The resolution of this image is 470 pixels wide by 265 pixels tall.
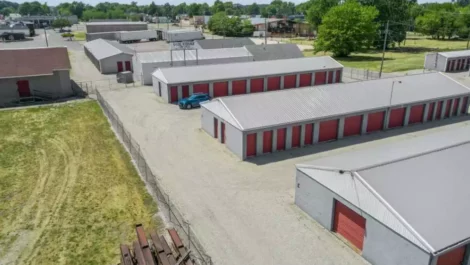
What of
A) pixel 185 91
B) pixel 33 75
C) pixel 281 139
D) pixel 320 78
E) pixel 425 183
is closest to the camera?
pixel 425 183

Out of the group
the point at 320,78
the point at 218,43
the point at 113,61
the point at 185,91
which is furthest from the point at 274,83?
the point at 218,43

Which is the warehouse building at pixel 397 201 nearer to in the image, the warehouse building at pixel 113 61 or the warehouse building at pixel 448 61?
the warehouse building at pixel 448 61

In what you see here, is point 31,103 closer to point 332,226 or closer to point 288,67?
point 288,67

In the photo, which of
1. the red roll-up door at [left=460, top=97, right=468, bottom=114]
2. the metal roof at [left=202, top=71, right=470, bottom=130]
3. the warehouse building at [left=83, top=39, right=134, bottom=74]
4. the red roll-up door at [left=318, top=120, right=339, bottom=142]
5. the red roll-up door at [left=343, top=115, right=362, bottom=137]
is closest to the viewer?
the metal roof at [left=202, top=71, right=470, bottom=130]

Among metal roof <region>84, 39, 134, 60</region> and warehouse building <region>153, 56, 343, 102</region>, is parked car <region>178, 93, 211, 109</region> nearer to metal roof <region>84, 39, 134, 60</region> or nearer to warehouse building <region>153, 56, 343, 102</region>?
warehouse building <region>153, 56, 343, 102</region>

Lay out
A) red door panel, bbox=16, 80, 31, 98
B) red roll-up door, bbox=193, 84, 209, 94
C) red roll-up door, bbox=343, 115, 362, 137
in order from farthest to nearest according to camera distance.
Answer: red roll-up door, bbox=193, 84, 209, 94 < red door panel, bbox=16, 80, 31, 98 < red roll-up door, bbox=343, 115, 362, 137

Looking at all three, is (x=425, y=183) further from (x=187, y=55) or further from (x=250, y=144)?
(x=187, y=55)

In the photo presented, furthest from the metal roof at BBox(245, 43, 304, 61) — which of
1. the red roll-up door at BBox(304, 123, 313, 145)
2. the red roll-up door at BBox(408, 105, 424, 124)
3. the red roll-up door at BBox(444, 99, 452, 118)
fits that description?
the red roll-up door at BBox(304, 123, 313, 145)

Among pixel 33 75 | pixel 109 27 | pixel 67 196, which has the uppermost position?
pixel 109 27
